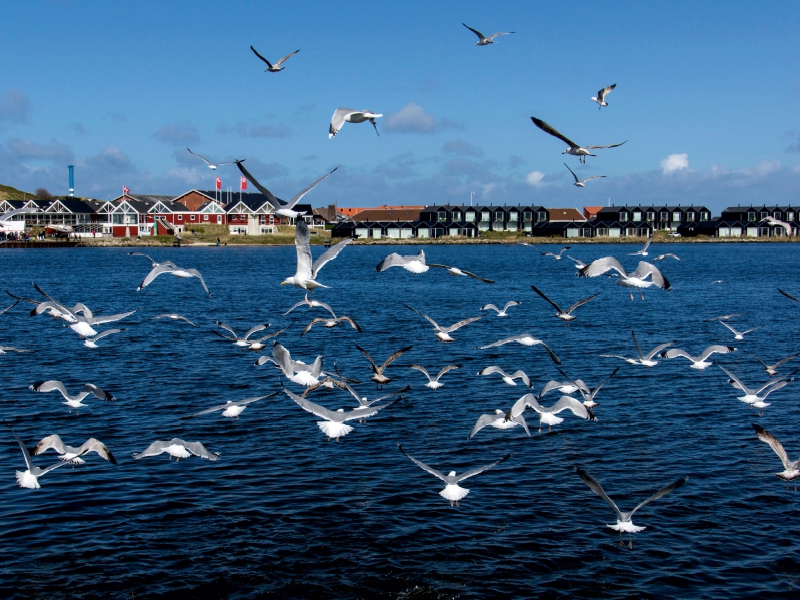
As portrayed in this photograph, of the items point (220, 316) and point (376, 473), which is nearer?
point (376, 473)

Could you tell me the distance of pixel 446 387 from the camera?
24188 mm

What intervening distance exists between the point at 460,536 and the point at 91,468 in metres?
8.43

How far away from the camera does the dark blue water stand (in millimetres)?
12102

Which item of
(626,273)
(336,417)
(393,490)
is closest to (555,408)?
(626,273)

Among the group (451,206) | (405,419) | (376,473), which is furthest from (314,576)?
(451,206)

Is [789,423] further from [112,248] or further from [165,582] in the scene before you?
[112,248]

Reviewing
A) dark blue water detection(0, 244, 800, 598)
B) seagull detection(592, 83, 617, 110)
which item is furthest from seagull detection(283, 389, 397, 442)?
seagull detection(592, 83, 617, 110)

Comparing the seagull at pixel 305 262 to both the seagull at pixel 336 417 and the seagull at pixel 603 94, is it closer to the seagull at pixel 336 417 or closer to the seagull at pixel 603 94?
the seagull at pixel 336 417

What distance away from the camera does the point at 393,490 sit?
15.5m

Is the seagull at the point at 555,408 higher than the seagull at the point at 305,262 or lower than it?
lower

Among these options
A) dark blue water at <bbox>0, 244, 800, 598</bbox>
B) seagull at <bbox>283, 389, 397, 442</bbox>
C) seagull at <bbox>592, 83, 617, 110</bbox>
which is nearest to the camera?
dark blue water at <bbox>0, 244, 800, 598</bbox>

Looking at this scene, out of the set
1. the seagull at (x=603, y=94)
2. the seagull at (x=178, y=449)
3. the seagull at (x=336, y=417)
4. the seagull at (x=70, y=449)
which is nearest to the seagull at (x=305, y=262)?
A: the seagull at (x=336, y=417)

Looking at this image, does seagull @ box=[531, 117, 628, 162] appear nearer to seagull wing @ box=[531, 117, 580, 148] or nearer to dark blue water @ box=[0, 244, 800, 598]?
seagull wing @ box=[531, 117, 580, 148]

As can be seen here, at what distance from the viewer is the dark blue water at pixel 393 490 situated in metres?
12.1
